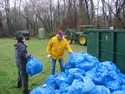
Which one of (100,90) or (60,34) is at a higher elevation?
(60,34)

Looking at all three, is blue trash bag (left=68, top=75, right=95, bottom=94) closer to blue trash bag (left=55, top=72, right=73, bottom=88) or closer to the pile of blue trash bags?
the pile of blue trash bags

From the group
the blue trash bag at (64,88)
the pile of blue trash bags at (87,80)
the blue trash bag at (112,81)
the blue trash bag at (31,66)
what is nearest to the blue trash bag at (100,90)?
the pile of blue trash bags at (87,80)

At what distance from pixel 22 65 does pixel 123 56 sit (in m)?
2.55

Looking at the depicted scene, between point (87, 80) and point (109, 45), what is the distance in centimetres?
207

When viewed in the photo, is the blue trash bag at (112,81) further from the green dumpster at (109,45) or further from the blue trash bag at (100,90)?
the green dumpster at (109,45)

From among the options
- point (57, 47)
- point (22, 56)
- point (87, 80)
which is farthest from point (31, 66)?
point (57, 47)

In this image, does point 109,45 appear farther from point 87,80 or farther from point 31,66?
point 31,66

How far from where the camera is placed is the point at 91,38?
8.66 metres

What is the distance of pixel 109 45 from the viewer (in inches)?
291

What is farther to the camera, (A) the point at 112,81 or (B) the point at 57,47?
(B) the point at 57,47

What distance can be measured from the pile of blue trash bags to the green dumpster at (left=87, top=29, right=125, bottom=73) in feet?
1.07

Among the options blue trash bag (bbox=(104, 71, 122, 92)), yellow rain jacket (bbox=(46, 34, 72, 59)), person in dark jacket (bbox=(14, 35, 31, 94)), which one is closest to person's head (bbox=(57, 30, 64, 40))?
yellow rain jacket (bbox=(46, 34, 72, 59))

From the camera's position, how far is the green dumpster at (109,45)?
6883 millimetres

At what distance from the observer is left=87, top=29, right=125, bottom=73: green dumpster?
6.88 m
